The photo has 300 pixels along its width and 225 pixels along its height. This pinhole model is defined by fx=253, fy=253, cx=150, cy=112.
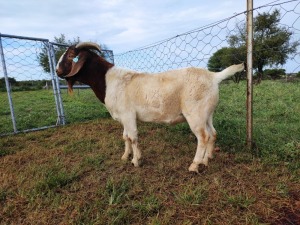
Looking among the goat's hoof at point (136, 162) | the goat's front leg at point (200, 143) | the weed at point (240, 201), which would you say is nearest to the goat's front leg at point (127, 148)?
the goat's hoof at point (136, 162)

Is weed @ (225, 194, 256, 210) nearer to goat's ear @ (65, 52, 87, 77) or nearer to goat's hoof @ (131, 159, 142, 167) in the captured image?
goat's hoof @ (131, 159, 142, 167)

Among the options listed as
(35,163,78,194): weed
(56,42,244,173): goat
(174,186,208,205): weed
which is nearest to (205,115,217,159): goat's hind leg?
(56,42,244,173): goat

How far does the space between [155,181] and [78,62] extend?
2329 mm

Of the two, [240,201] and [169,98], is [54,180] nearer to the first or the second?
[169,98]

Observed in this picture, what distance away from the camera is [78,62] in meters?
4.27

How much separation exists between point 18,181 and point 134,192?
176 cm

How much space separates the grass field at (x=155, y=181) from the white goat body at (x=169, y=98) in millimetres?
463

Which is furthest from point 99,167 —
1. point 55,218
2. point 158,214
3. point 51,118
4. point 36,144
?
point 51,118

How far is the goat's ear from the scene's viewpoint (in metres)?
4.25

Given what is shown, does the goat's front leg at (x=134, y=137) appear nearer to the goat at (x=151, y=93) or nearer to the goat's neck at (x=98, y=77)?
the goat at (x=151, y=93)

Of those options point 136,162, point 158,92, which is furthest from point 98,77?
point 136,162

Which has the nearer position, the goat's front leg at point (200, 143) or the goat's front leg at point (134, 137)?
the goat's front leg at point (200, 143)

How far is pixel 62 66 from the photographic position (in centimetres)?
441

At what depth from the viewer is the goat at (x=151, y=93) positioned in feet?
12.2
